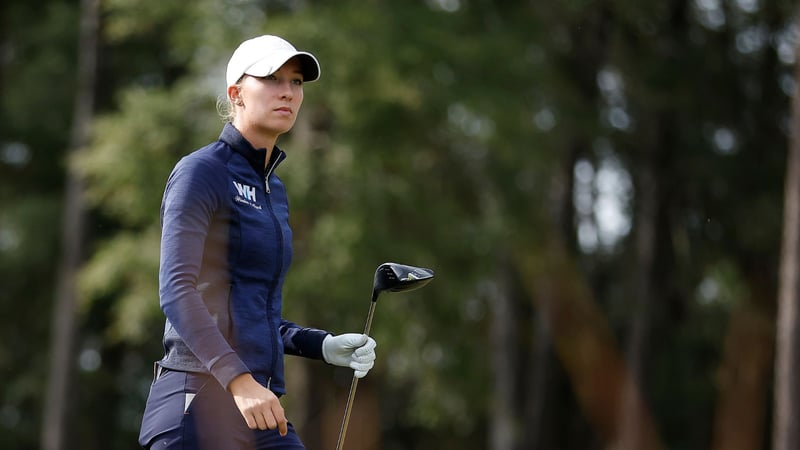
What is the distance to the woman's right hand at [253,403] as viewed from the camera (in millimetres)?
3537

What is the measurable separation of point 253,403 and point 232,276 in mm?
409

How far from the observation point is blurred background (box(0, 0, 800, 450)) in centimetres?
1747

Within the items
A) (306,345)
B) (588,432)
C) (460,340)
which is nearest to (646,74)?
(460,340)

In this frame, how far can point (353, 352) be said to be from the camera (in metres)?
4.19

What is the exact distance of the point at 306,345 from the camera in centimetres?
432

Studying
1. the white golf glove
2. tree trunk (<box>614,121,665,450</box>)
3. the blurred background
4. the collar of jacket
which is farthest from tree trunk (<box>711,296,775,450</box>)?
the collar of jacket

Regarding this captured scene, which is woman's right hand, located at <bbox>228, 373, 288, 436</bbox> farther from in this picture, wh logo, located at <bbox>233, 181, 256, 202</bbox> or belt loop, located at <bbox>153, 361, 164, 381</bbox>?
wh logo, located at <bbox>233, 181, 256, 202</bbox>

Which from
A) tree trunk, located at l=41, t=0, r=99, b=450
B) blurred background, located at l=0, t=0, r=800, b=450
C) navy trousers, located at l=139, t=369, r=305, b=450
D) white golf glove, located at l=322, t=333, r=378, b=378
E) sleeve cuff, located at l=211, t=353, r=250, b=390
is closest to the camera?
sleeve cuff, located at l=211, t=353, r=250, b=390

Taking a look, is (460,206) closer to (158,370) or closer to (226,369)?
(158,370)

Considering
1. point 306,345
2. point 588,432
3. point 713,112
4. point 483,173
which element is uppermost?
point 713,112

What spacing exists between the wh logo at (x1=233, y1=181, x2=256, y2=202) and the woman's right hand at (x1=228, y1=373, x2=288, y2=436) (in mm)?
558

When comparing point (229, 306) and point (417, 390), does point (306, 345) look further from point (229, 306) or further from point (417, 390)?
point (417, 390)

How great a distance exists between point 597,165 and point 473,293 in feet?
23.4

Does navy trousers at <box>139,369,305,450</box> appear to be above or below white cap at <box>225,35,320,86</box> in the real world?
below
